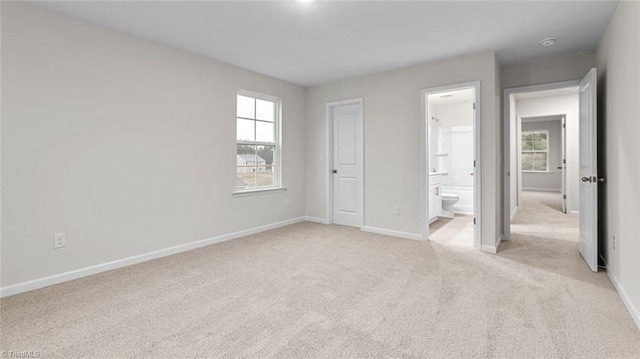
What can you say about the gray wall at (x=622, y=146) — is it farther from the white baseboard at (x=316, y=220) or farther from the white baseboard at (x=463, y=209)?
the white baseboard at (x=316, y=220)

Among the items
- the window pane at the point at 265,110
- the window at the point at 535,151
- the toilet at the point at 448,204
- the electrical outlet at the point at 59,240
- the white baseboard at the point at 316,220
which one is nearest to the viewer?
the electrical outlet at the point at 59,240

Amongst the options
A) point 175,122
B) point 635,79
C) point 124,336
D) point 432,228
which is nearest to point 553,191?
point 432,228

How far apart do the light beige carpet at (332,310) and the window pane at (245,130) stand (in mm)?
1805

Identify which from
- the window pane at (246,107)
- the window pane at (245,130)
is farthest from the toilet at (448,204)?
the window pane at (246,107)

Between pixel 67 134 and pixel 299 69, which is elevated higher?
pixel 299 69

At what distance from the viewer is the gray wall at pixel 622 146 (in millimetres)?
2111

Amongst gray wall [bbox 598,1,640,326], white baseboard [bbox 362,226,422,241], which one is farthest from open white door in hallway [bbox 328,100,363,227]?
gray wall [bbox 598,1,640,326]

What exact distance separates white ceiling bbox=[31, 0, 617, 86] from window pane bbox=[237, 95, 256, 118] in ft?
2.00

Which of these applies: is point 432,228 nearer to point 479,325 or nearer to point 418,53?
point 418,53

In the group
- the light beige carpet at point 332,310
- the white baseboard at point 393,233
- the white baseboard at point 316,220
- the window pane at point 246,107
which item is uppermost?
the window pane at point 246,107

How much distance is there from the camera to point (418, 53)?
374 cm

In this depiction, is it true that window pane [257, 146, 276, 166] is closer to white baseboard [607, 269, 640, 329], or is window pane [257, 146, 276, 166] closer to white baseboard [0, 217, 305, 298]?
white baseboard [0, 217, 305, 298]

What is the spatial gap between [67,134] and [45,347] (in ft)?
5.97

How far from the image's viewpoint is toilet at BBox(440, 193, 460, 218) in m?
5.94
